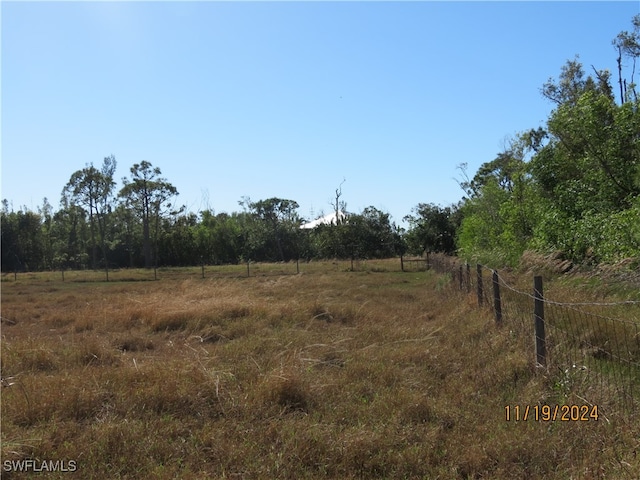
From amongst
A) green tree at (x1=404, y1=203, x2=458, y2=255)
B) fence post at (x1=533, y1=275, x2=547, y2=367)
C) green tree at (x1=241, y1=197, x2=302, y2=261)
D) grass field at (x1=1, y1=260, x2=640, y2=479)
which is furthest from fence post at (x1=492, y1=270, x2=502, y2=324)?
green tree at (x1=241, y1=197, x2=302, y2=261)

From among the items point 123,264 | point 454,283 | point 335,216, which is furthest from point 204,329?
point 123,264

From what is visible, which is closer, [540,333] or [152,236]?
[540,333]

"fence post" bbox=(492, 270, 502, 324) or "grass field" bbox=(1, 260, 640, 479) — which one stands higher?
"fence post" bbox=(492, 270, 502, 324)

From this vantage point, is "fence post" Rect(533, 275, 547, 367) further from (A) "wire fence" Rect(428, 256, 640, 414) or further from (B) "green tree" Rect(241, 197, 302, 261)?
(B) "green tree" Rect(241, 197, 302, 261)

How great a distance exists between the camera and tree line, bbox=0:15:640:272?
43.7 ft

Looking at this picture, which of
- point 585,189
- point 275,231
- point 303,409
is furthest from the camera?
point 275,231

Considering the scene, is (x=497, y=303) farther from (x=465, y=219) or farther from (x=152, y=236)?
(x=152, y=236)

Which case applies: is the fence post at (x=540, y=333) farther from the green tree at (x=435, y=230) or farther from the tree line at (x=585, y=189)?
the green tree at (x=435, y=230)

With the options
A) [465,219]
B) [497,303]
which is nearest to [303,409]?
[497,303]

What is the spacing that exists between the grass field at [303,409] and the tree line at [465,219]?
5685 millimetres

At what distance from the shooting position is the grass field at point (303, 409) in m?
3.78

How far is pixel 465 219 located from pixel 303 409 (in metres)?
28.3

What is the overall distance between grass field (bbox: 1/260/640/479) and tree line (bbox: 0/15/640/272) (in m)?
5.68

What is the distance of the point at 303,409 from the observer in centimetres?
503
